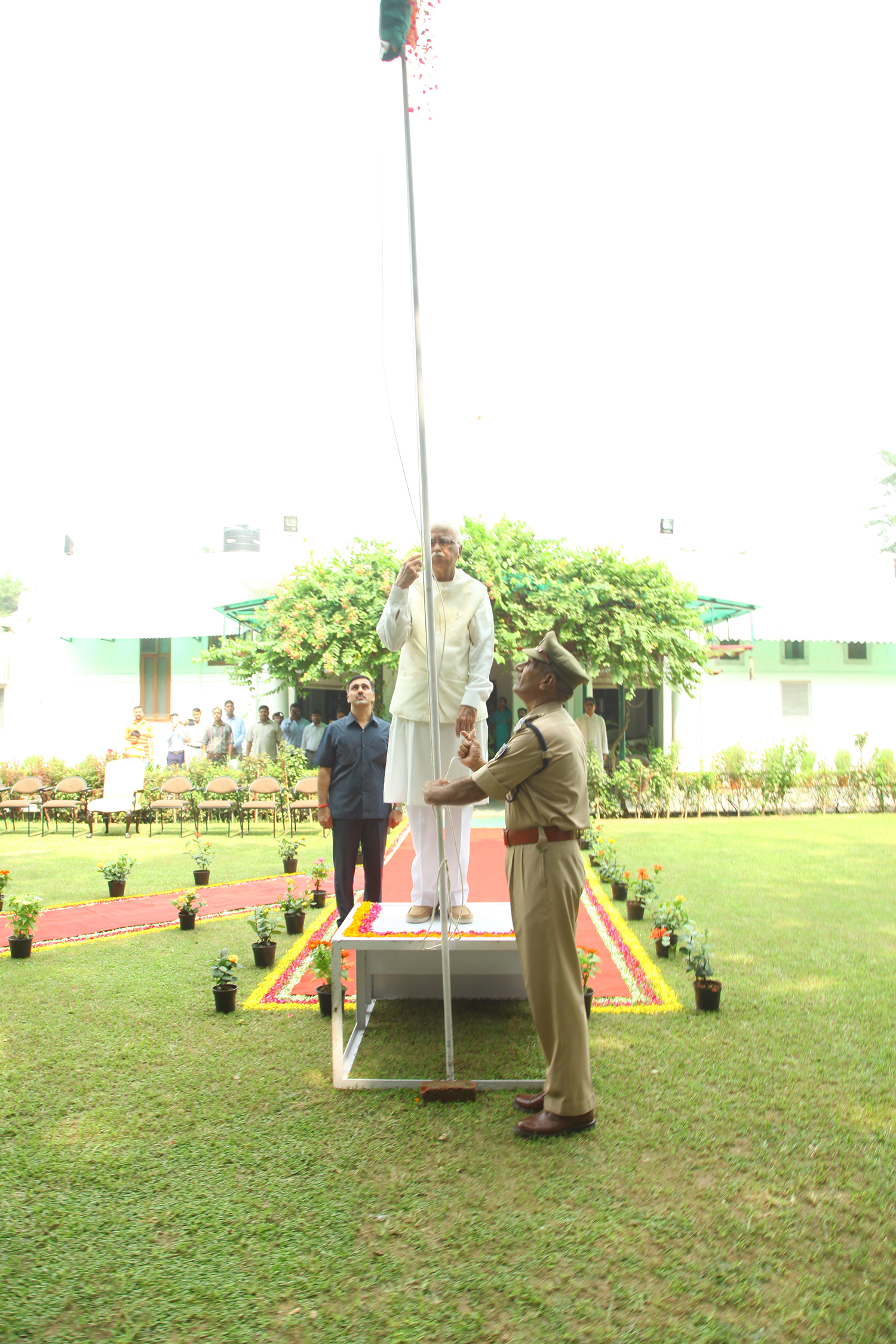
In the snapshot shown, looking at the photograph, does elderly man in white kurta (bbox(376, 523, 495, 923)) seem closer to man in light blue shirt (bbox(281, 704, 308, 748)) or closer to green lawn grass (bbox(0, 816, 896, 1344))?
green lawn grass (bbox(0, 816, 896, 1344))

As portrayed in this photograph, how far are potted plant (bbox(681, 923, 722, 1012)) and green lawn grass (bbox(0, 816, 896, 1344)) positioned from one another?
153 millimetres

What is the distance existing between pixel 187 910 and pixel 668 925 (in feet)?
11.9

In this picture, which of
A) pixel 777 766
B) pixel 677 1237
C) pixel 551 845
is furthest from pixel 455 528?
pixel 777 766

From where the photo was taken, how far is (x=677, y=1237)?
2.65 meters

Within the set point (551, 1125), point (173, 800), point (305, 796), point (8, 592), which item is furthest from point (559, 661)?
point (8, 592)

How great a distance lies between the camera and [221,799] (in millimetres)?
13562

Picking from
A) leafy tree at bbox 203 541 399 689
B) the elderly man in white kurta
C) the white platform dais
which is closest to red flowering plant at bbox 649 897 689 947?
the white platform dais

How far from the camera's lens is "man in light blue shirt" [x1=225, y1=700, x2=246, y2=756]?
15789 millimetres

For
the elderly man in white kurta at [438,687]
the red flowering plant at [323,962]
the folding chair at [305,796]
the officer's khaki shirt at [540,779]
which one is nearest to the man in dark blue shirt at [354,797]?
the red flowering plant at [323,962]

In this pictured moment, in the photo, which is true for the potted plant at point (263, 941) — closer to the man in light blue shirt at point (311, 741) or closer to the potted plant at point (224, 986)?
the potted plant at point (224, 986)

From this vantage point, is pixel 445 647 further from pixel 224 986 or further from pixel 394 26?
pixel 394 26

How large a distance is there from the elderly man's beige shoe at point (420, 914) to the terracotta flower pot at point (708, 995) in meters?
1.57

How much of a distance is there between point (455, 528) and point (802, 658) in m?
16.0

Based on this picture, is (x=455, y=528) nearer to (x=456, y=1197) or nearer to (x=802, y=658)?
(x=456, y=1197)
